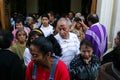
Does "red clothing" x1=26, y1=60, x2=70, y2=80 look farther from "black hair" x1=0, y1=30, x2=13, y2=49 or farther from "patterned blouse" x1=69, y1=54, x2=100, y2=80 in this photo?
"patterned blouse" x1=69, y1=54, x2=100, y2=80

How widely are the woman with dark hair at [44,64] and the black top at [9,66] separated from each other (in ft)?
0.48

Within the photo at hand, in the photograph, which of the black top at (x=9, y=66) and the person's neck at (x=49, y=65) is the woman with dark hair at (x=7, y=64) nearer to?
the black top at (x=9, y=66)

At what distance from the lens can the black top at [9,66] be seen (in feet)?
9.70

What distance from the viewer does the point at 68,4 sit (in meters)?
13.7

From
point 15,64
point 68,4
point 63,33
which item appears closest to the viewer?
point 15,64

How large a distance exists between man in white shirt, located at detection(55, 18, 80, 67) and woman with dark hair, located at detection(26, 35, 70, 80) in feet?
3.46

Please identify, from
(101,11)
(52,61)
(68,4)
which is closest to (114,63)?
(52,61)

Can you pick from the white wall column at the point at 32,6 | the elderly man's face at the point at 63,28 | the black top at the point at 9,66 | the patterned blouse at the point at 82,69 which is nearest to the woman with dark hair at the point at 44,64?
the black top at the point at 9,66

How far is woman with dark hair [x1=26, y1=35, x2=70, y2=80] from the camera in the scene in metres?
2.73

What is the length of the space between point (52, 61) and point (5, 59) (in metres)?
0.53

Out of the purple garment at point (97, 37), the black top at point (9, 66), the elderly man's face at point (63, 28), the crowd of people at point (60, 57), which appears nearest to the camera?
the crowd of people at point (60, 57)

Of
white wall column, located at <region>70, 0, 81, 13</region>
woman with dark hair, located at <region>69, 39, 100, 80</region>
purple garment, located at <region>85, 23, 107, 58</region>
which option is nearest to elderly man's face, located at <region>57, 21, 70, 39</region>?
woman with dark hair, located at <region>69, 39, 100, 80</region>

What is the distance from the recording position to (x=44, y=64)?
2777 millimetres

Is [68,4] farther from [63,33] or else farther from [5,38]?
[5,38]
